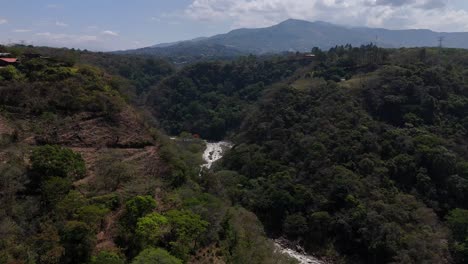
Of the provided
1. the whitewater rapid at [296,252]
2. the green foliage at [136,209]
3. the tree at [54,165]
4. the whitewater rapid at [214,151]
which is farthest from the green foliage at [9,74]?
the whitewater rapid at [214,151]

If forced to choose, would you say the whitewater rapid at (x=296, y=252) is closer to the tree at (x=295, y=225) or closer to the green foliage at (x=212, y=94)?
the tree at (x=295, y=225)

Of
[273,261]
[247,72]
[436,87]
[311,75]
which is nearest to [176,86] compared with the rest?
[247,72]

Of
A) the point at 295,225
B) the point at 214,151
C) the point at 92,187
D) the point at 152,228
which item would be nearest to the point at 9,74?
the point at 92,187

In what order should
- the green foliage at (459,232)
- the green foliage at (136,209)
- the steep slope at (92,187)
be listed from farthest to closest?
the green foliage at (459,232) → the green foliage at (136,209) → the steep slope at (92,187)

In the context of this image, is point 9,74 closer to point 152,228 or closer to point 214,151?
point 152,228

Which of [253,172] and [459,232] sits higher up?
[253,172]

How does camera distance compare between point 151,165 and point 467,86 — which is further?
point 467,86

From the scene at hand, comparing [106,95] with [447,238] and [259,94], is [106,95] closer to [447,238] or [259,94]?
[447,238]

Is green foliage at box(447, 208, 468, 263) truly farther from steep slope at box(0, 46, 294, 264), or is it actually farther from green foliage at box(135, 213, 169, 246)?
green foliage at box(135, 213, 169, 246)
